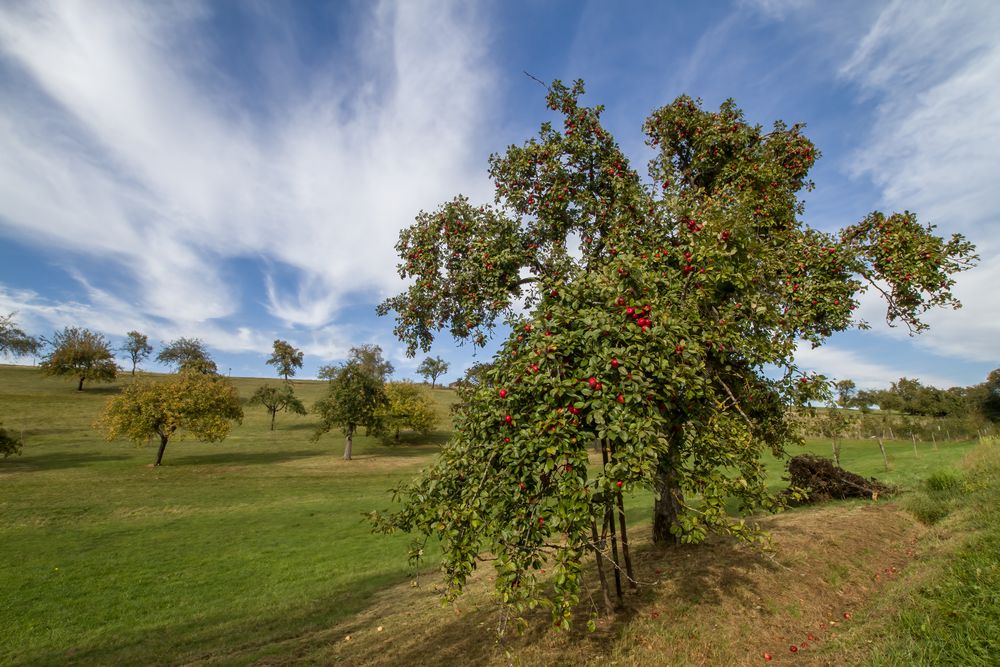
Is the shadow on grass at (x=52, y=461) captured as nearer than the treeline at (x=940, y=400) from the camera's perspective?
Yes

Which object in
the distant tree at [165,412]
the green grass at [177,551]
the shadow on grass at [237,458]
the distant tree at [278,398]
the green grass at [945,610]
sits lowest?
the green grass at [177,551]

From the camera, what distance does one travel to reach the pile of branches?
15438 millimetres

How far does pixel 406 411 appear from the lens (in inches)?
2322

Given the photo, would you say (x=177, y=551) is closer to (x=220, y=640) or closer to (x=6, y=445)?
(x=220, y=640)

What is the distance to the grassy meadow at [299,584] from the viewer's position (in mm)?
7613

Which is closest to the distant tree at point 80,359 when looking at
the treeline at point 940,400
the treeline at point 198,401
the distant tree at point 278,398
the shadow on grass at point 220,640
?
the treeline at point 198,401

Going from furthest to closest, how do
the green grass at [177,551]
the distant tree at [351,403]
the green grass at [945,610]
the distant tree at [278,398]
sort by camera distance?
1. the distant tree at [278,398]
2. the distant tree at [351,403]
3. the green grass at [177,551]
4. the green grass at [945,610]

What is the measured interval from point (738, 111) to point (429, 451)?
51436mm

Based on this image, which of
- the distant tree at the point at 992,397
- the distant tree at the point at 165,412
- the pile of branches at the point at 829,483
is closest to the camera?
the pile of branches at the point at 829,483

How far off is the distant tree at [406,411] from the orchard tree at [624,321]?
160ft

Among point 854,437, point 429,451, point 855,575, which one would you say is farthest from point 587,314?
point 854,437

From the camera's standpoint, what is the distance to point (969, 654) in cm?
481

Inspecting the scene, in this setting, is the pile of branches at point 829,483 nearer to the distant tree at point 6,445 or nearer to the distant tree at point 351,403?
the distant tree at point 351,403

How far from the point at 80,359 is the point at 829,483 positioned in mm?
106016
